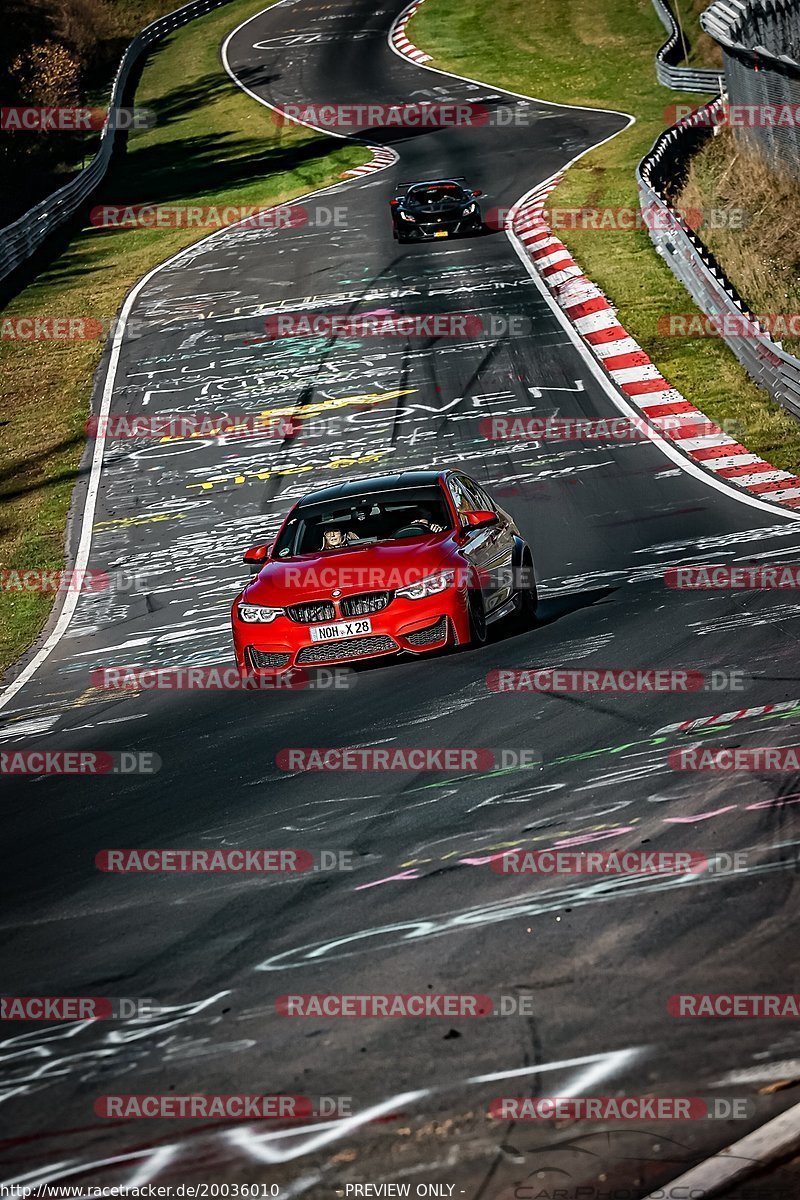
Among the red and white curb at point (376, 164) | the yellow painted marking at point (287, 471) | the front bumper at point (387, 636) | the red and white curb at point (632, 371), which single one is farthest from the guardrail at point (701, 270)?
the front bumper at point (387, 636)

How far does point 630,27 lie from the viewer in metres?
55.2

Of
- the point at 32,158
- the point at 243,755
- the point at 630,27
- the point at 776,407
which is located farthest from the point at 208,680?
the point at 630,27

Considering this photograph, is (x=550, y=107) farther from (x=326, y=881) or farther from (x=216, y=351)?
(x=326, y=881)

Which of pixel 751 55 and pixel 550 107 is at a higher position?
pixel 751 55

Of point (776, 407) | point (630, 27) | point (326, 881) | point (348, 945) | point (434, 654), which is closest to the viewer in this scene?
point (348, 945)

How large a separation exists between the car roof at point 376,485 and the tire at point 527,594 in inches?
38.9

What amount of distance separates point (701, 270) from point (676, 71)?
24.3 metres

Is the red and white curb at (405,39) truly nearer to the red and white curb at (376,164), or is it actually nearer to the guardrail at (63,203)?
the guardrail at (63,203)

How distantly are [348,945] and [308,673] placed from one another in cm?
545

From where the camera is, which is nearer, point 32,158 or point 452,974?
point 452,974

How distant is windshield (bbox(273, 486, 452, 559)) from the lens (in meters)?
12.4

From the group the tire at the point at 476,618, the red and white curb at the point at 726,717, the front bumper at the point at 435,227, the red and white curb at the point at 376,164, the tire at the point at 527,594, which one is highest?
the red and white curb at the point at 726,717

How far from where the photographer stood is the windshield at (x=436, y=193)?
33031 millimetres

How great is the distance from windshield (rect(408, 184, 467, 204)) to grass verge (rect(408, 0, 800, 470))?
2.76m
